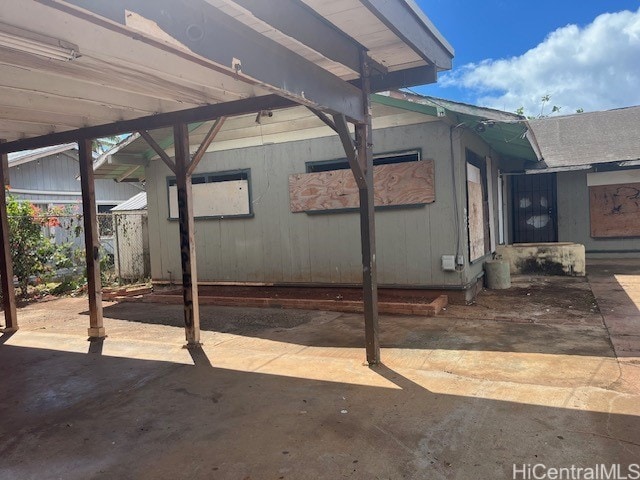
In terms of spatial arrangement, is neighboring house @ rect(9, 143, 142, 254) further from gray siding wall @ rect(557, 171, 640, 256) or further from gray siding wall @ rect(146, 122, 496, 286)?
gray siding wall @ rect(557, 171, 640, 256)

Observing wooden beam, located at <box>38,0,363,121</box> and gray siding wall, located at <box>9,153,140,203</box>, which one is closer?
wooden beam, located at <box>38,0,363,121</box>

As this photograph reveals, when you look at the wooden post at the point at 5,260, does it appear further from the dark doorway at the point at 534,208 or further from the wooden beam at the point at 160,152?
the dark doorway at the point at 534,208

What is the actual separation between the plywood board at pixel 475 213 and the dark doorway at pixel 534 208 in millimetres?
5357

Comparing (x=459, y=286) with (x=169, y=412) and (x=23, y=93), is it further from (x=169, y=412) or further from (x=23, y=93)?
(x=23, y=93)

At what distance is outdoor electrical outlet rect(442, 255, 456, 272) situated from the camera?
721 centimetres

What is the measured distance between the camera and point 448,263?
7238mm

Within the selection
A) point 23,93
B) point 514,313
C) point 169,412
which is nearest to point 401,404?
point 169,412

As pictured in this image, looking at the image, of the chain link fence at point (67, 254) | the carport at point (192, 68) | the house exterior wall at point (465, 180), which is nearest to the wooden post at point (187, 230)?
the carport at point (192, 68)

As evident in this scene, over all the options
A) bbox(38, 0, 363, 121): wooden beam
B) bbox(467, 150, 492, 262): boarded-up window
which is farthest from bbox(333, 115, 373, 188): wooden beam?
bbox(467, 150, 492, 262): boarded-up window

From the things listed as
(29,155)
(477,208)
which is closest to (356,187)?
(477,208)

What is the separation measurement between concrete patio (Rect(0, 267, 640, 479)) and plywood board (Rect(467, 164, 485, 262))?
6.40 feet

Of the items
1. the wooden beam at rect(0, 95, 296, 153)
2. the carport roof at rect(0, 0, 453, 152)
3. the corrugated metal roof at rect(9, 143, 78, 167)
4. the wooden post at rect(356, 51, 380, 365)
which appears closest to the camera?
the carport roof at rect(0, 0, 453, 152)

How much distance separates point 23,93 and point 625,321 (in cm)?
729

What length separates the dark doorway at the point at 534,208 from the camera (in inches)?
531
